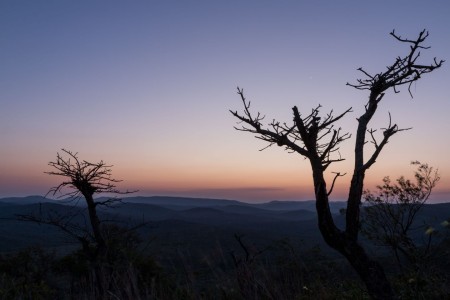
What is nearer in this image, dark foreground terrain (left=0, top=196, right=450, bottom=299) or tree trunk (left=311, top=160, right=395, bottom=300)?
dark foreground terrain (left=0, top=196, right=450, bottom=299)

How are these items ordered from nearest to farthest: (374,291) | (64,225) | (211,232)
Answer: (374,291)
(64,225)
(211,232)

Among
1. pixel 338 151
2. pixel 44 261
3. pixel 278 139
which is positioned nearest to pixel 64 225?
pixel 278 139

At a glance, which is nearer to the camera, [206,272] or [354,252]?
[354,252]

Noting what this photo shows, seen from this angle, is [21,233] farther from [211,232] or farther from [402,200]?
[402,200]

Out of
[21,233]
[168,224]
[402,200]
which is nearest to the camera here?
[402,200]

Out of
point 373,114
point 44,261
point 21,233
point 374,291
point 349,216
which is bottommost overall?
point 21,233

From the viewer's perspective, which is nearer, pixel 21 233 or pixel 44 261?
pixel 44 261

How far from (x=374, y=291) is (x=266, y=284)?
2804 mm

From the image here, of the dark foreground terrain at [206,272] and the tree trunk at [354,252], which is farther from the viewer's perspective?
the tree trunk at [354,252]

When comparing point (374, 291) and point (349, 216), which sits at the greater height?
point (349, 216)

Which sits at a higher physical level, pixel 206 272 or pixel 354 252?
pixel 354 252

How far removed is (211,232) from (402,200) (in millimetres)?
123640

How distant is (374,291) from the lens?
6.76 m

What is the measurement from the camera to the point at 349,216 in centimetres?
711
